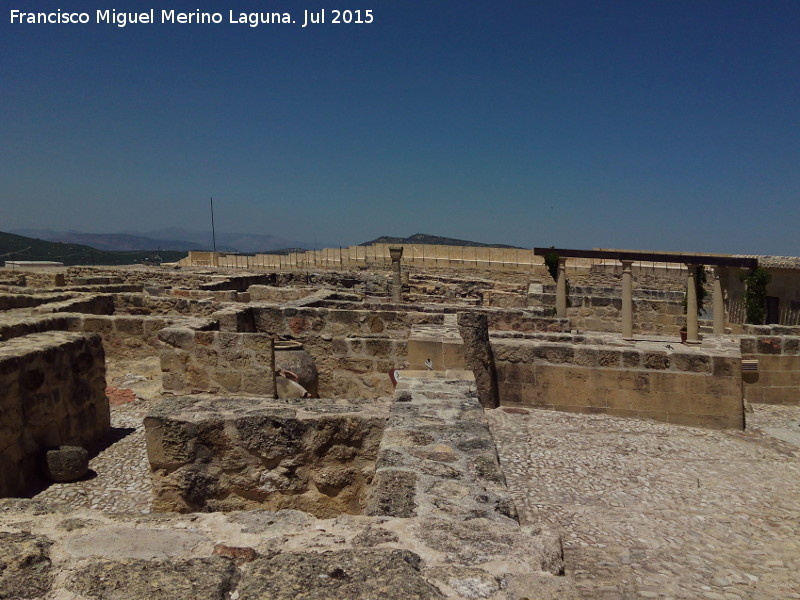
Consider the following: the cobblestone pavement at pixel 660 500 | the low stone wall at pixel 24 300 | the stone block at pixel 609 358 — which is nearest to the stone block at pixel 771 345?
the cobblestone pavement at pixel 660 500

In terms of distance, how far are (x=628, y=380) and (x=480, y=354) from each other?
1791 mm

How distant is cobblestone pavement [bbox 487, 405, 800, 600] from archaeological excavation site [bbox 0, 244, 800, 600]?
2cm

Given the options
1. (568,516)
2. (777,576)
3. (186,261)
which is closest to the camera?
(777,576)

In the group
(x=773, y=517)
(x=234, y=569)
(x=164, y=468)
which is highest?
(x=234, y=569)

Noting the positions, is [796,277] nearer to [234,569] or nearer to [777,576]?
[777,576]

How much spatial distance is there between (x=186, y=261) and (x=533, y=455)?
37.3 m

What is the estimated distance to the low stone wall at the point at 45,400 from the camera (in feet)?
14.6

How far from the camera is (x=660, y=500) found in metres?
5.02

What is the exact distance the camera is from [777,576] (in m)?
3.89

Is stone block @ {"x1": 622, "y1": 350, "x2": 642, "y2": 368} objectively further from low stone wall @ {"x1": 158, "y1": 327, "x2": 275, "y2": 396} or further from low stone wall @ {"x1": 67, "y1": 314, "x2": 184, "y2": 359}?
low stone wall @ {"x1": 67, "y1": 314, "x2": 184, "y2": 359}

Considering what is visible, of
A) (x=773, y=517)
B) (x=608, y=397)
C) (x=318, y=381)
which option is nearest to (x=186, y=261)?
(x=318, y=381)

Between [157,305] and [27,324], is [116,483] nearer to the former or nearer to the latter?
[27,324]

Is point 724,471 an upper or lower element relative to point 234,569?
lower

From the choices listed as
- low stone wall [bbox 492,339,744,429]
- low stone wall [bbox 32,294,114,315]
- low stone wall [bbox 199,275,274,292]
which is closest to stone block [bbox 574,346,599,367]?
low stone wall [bbox 492,339,744,429]
